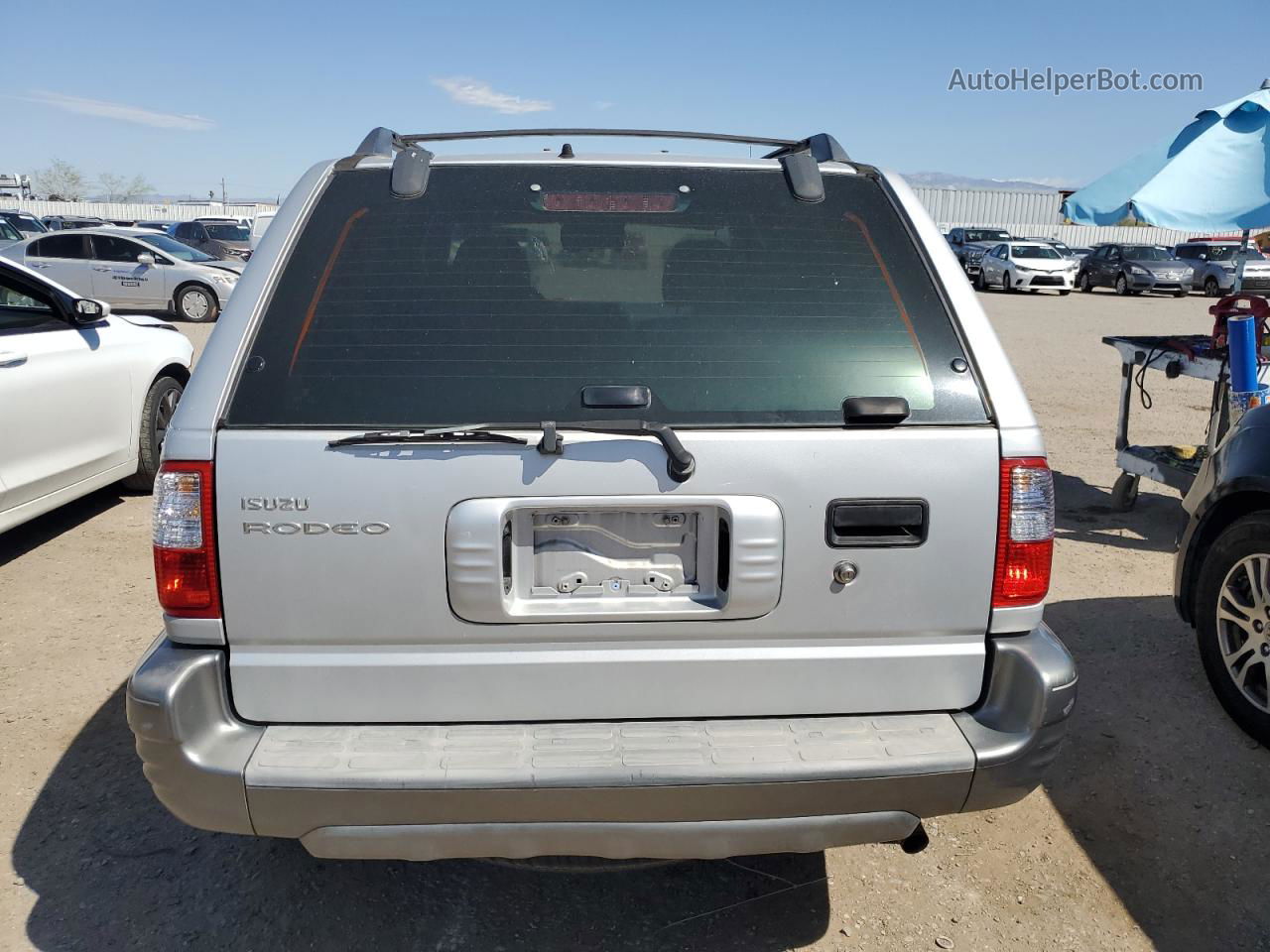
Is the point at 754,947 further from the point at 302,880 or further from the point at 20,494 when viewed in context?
the point at 20,494

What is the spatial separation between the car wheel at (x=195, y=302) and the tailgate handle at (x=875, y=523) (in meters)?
16.8

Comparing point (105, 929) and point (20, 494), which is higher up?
point (20, 494)

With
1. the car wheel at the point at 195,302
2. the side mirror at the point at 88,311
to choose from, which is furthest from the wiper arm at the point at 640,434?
the car wheel at the point at 195,302

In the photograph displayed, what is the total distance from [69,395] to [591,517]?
4.46 metres

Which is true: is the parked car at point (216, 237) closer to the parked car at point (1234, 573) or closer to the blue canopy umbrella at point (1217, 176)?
the blue canopy umbrella at point (1217, 176)

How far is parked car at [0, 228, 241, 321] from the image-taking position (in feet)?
55.8

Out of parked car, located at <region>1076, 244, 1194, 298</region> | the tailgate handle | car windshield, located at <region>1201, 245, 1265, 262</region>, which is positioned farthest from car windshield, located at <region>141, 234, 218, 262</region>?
car windshield, located at <region>1201, 245, 1265, 262</region>

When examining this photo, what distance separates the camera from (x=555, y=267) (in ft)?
8.66

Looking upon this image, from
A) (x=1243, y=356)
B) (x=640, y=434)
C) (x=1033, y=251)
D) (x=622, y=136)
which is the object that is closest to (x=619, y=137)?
(x=622, y=136)

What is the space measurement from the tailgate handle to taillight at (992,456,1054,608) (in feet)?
0.65

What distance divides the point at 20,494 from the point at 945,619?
481 centimetres

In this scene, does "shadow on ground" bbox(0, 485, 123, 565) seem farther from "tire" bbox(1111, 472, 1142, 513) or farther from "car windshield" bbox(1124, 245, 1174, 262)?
"car windshield" bbox(1124, 245, 1174, 262)

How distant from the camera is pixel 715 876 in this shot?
9.64 feet

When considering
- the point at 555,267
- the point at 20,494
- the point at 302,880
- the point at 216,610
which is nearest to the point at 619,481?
the point at 555,267
